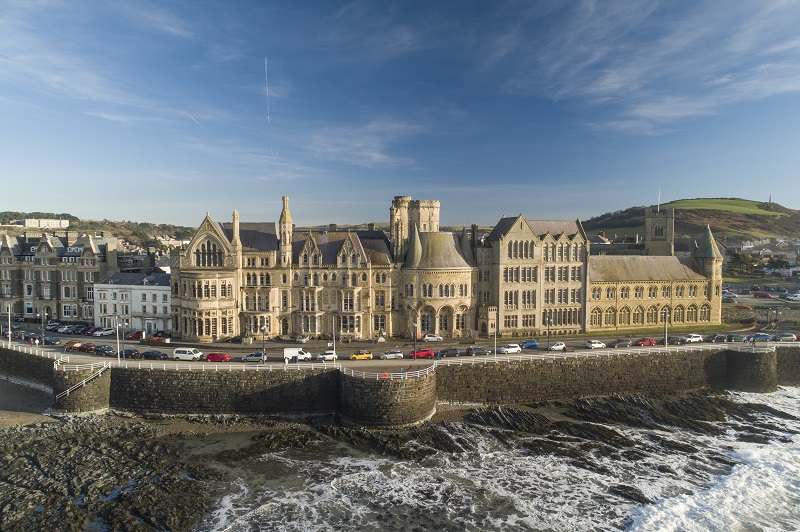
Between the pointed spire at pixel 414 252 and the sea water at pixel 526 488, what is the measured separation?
26.9m

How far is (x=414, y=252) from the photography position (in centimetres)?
6675

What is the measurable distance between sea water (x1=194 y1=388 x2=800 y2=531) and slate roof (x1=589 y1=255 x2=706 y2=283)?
3198 centimetres

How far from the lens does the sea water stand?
31016mm

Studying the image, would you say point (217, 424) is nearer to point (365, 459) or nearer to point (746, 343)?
point (365, 459)

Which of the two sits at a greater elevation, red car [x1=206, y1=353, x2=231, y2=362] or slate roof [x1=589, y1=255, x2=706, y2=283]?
slate roof [x1=589, y1=255, x2=706, y2=283]

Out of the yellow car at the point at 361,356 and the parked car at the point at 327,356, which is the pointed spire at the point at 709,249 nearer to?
the yellow car at the point at 361,356

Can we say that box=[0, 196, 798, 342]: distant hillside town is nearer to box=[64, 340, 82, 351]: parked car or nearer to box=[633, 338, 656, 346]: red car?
box=[633, 338, 656, 346]: red car

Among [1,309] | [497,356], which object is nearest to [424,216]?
[497,356]

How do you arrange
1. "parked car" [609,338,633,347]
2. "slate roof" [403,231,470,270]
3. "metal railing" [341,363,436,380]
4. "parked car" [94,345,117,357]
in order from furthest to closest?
"slate roof" [403,231,470,270], "parked car" [609,338,633,347], "parked car" [94,345,117,357], "metal railing" [341,363,436,380]

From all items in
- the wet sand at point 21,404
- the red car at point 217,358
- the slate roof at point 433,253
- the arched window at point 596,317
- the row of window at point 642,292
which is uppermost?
the slate roof at point 433,253

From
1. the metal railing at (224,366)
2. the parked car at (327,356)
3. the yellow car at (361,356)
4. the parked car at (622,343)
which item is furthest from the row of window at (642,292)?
the metal railing at (224,366)

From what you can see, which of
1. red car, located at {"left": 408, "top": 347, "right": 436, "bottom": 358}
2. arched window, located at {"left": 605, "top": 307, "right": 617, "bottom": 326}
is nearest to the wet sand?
red car, located at {"left": 408, "top": 347, "right": 436, "bottom": 358}

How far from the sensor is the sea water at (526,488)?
31016 millimetres

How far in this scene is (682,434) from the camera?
4475 cm
